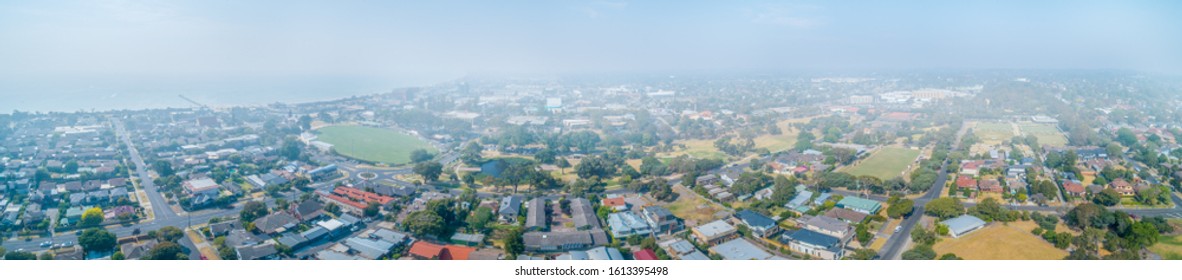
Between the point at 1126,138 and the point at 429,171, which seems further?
the point at 1126,138

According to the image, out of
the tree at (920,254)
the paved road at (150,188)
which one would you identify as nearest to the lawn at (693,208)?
the tree at (920,254)

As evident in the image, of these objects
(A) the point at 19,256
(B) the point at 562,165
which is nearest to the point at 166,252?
(A) the point at 19,256

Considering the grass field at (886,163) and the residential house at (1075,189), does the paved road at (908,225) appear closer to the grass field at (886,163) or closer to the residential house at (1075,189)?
the grass field at (886,163)

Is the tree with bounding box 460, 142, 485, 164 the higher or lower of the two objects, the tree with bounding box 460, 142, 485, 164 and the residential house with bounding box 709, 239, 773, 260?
the lower

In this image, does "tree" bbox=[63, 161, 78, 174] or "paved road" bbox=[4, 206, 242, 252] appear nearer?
"paved road" bbox=[4, 206, 242, 252]

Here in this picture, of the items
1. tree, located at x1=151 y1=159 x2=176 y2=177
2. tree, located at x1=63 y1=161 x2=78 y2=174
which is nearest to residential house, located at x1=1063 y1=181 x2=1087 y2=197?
tree, located at x1=151 y1=159 x2=176 y2=177

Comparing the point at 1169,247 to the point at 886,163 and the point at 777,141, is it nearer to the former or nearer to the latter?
the point at 886,163

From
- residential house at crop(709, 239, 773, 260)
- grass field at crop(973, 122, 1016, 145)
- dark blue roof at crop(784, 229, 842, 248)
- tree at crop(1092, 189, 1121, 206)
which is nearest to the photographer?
residential house at crop(709, 239, 773, 260)

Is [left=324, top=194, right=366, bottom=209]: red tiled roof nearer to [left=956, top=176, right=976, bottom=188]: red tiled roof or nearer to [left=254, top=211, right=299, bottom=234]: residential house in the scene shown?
[left=254, top=211, right=299, bottom=234]: residential house
